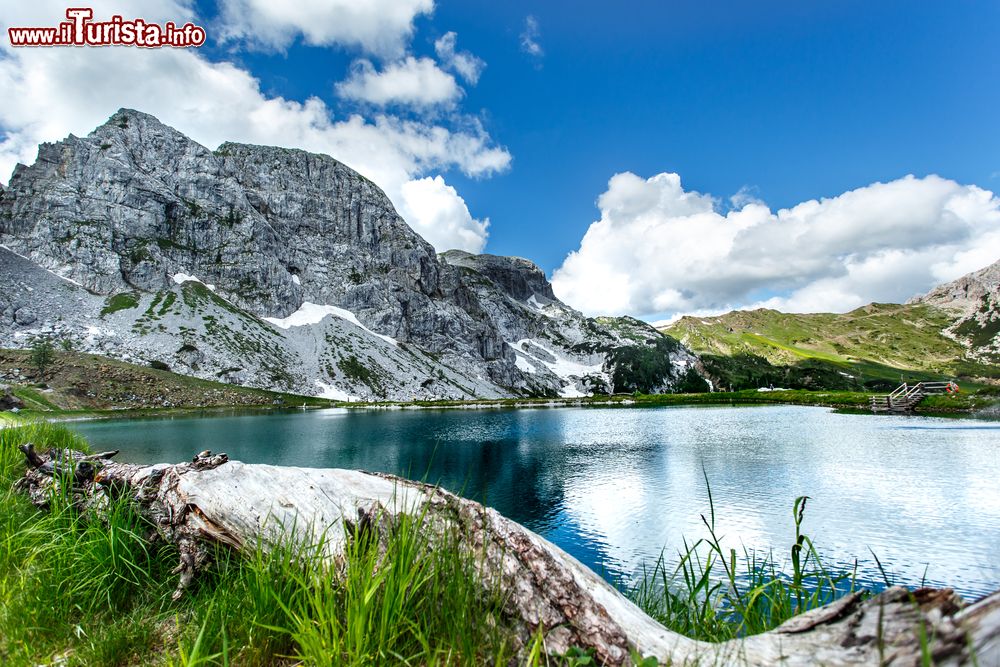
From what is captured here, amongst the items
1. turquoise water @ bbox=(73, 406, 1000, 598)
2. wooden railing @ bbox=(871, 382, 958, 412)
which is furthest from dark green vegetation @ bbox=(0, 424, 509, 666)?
wooden railing @ bbox=(871, 382, 958, 412)

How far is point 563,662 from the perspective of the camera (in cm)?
306

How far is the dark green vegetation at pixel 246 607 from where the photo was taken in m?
2.83

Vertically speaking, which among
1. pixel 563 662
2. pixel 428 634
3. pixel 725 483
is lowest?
pixel 725 483

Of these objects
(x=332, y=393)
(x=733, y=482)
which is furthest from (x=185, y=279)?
(x=733, y=482)

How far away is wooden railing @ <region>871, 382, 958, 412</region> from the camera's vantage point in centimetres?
6456

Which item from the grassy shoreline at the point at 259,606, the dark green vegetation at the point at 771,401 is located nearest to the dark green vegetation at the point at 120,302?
the dark green vegetation at the point at 771,401

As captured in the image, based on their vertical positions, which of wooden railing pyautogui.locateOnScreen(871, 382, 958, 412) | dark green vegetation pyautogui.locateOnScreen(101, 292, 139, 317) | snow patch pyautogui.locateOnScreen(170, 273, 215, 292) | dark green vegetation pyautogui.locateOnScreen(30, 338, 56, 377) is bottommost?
wooden railing pyautogui.locateOnScreen(871, 382, 958, 412)

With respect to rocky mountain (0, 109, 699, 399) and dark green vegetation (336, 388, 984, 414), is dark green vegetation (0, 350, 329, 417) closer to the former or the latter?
rocky mountain (0, 109, 699, 399)

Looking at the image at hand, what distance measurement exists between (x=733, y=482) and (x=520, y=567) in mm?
25502

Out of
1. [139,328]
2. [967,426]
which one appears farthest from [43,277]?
[967,426]

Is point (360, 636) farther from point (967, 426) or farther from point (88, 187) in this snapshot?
point (88, 187)

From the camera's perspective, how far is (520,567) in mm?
3676

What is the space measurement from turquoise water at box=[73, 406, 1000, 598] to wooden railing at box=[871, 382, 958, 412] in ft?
Answer: 53.8

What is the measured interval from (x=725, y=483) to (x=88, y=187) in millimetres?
233347
